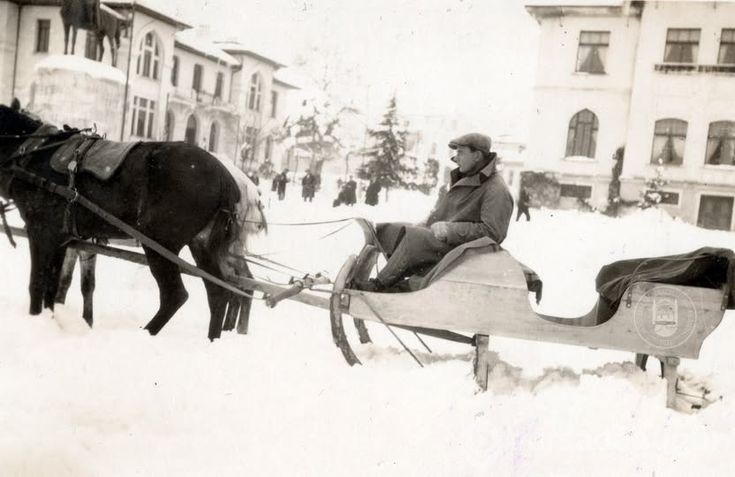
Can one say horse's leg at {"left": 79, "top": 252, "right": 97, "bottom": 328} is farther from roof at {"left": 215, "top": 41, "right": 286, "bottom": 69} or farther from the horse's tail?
roof at {"left": 215, "top": 41, "right": 286, "bottom": 69}

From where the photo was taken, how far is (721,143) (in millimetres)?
19484

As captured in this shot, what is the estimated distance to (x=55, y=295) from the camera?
520 centimetres

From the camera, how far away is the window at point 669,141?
20.4m

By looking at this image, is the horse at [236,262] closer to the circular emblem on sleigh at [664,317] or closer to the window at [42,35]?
the circular emblem on sleigh at [664,317]

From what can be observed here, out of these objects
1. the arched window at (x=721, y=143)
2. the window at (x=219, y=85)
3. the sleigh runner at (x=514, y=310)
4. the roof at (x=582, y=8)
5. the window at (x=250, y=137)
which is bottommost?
the sleigh runner at (x=514, y=310)

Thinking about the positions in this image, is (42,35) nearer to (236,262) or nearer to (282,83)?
(282,83)

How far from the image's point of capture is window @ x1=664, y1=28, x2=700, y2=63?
806 inches

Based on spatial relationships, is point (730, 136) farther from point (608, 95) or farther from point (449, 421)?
point (449, 421)

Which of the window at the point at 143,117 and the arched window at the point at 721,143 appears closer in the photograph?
the arched window at the point at 721,143

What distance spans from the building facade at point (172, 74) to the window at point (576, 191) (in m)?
10.7

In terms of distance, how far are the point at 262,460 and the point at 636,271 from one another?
258 cm

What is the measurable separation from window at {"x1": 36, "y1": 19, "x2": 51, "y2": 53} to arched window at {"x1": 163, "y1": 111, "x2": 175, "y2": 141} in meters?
5.21

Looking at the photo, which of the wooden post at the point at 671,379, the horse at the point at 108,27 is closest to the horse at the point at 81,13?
the horse at the point at 108,27

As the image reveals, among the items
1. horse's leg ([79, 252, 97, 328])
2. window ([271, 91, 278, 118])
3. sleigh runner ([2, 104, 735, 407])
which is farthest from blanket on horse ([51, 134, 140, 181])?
window ([271, 91, 278, 118])
